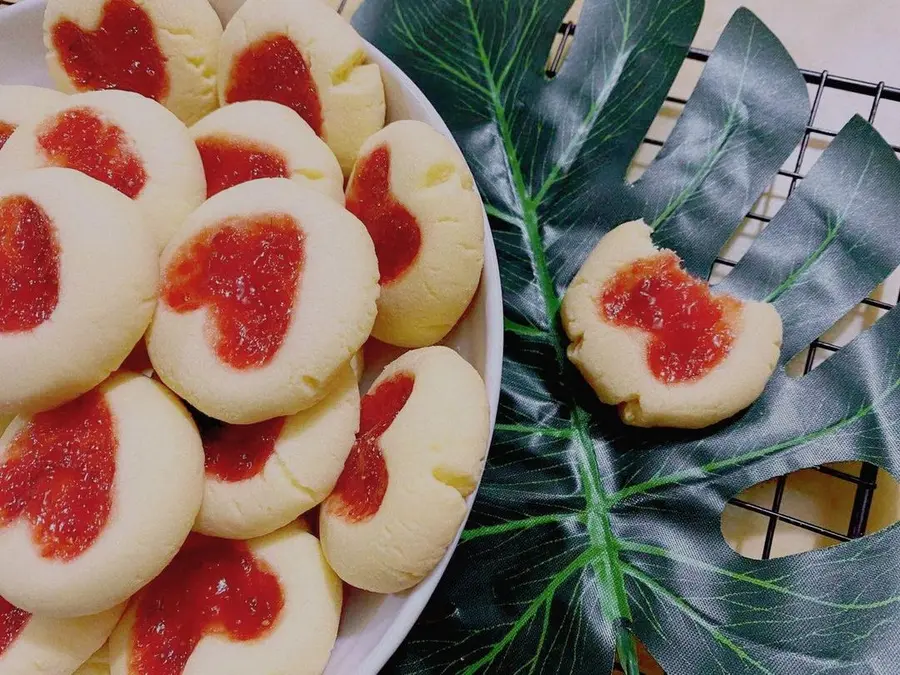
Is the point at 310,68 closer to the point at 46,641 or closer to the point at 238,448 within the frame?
the point at 238,448

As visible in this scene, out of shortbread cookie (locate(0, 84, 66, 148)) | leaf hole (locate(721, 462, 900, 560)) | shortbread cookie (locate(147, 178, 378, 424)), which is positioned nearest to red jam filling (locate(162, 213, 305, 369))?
shortbread cookie (locate(147, 178, 378, 424))

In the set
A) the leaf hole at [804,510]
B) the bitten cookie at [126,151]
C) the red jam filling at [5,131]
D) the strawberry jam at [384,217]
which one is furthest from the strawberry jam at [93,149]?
the leaf hole at [804,510]

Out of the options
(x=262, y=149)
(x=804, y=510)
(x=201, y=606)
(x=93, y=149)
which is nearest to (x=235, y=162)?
(x=262, y=149)

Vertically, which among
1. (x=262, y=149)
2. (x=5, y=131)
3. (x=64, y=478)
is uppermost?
(x=262, y=149)

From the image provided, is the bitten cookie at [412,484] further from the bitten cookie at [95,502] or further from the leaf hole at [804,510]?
the leaf hole at [804,510]

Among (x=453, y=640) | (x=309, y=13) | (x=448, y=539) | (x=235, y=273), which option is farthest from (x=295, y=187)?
(x=453, y=640)

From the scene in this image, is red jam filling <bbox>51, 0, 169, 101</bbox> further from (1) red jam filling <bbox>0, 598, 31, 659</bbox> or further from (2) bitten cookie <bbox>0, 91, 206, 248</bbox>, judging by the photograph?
(1) red jam filling <bbox>0, 598, 31, 659</bbox>
